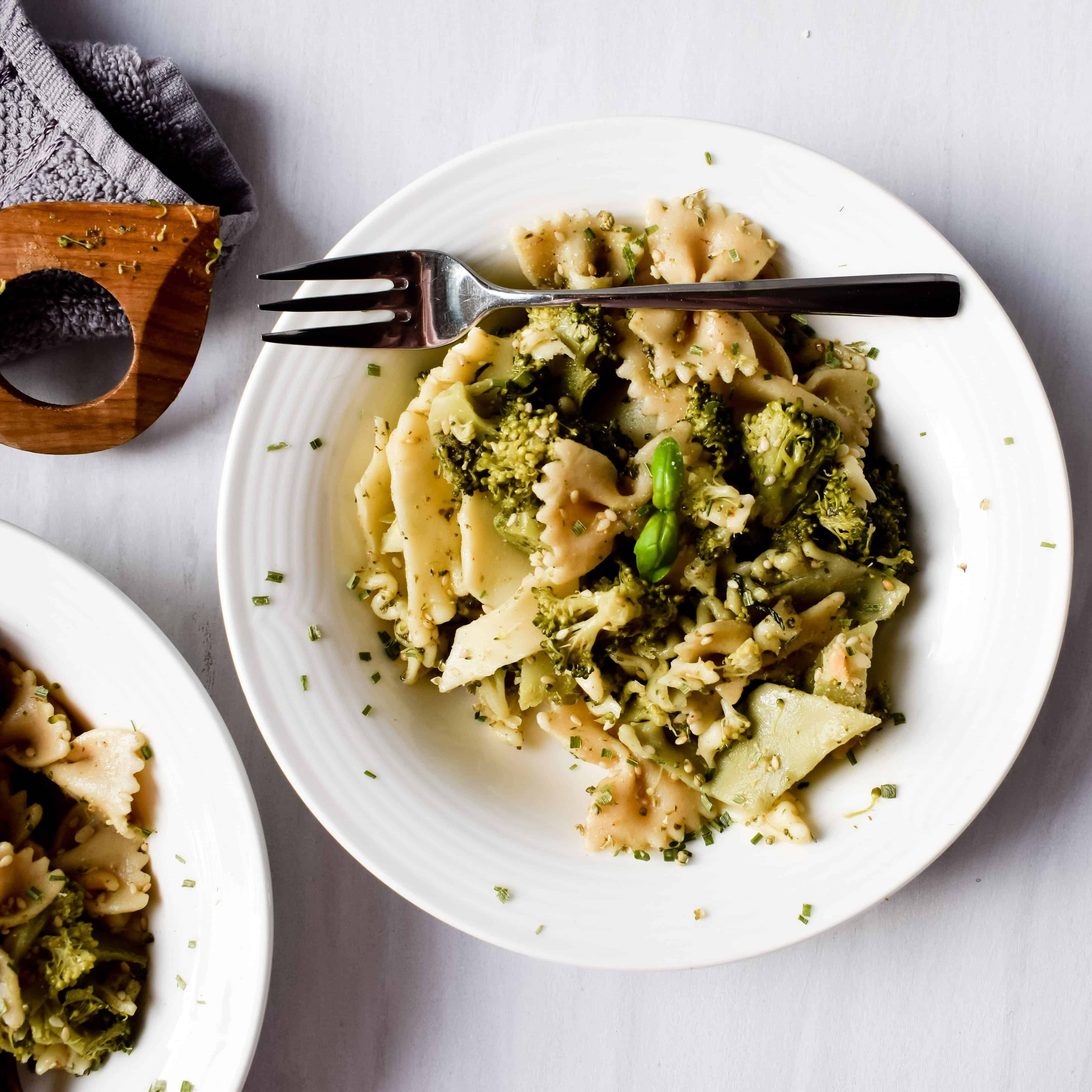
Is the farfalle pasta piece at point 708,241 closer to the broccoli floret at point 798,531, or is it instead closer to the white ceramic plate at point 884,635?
the white ceramic plate at point 884,635

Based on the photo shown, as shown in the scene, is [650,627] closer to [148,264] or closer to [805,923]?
[805,923]

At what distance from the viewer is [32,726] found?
285cm

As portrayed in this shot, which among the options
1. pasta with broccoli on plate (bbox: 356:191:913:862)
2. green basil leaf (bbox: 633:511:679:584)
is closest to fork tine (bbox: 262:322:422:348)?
pasta with broccoli on plate (bbox: 356:191:913:862)

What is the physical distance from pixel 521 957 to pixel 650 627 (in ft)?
4.36

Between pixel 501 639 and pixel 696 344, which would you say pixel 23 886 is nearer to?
pixel 501 639

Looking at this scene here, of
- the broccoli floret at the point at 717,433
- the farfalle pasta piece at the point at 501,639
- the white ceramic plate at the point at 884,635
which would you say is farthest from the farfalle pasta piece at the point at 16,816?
the broccoli floret at the point at 717,433

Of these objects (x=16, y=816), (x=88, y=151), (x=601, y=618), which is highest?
(x=88, y=151)

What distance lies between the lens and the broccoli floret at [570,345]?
2.51 metres

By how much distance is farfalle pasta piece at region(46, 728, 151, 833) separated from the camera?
2.75 metres

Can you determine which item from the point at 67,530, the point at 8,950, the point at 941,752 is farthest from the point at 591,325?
the point at 8,950

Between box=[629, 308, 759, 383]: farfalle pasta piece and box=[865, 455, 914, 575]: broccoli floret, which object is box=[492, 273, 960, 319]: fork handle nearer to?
box=[629, 308, 759, 383]: farfalle pasta piece

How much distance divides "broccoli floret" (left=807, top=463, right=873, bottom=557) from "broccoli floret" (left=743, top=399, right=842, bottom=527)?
0.04m

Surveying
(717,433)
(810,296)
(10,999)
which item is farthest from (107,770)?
(810,296)

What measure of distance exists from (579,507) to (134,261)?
1606 mm
